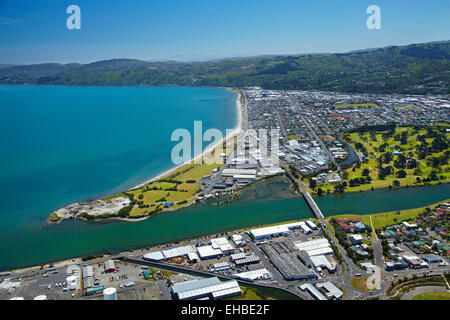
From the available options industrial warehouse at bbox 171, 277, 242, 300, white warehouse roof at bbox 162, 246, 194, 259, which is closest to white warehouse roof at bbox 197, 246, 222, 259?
white warehouse roof at bbox 162, 246, 194, 259

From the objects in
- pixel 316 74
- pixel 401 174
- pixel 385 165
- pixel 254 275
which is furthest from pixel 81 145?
pixel 316 74

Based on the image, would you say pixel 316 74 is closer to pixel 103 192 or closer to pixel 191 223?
pixel 103 192

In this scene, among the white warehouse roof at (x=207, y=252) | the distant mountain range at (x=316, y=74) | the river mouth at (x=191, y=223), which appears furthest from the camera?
the distant mountain range at (x=316, y=74)

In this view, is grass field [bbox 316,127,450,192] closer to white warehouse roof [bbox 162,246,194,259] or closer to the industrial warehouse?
white warehouse roof [bbox 162,246,194,259]

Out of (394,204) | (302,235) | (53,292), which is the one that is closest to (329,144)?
(394,204)

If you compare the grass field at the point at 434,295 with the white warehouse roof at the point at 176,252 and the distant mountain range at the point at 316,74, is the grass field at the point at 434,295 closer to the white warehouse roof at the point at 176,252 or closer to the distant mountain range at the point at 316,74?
the white warehouse roof at the point at 176,252

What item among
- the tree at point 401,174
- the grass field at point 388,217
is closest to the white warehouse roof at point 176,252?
the grass field at point 388,217
